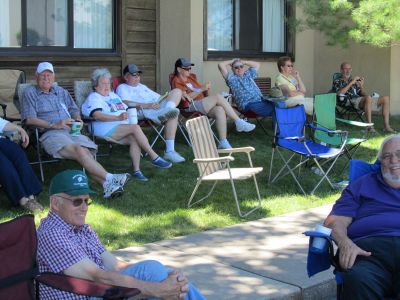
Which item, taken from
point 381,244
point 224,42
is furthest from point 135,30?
point 381,244

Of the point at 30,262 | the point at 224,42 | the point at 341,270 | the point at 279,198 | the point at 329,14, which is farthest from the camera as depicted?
the point at 224,42

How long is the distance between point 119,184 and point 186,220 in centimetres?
83

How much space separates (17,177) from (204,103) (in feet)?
11.1

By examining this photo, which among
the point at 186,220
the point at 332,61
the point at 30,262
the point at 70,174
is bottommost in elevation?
the point at 186,220

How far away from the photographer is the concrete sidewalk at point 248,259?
4555 millimetres

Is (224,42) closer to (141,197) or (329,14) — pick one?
(329,14)

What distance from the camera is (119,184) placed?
669 cm

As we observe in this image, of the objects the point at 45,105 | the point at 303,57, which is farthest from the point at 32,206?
the point at 303,57

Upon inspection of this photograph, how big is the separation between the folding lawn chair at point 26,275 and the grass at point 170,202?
7.73 ft

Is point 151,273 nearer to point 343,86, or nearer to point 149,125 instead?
point 149,125

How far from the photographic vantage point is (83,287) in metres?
3.02

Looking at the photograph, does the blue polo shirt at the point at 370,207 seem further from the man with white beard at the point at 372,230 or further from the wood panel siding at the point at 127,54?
the wood panel siding at the point at 127,54

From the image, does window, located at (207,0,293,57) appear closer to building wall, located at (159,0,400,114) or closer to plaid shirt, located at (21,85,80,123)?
building wall, located at (159,0,400,114)

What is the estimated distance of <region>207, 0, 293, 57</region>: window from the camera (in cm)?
1205
